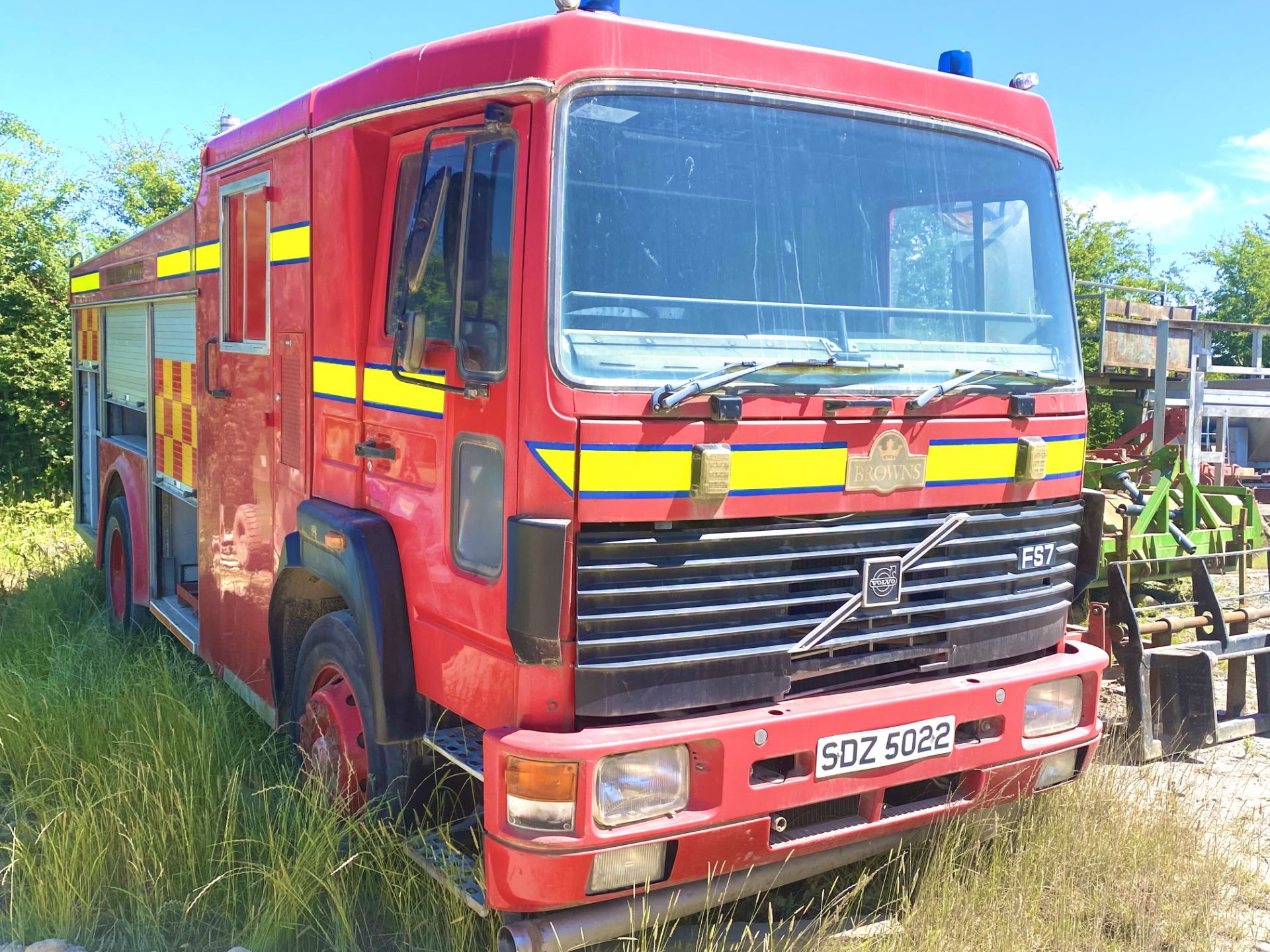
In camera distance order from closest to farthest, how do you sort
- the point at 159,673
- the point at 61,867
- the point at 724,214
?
the point at 724,214
the point at 61,867
the point at 159,673

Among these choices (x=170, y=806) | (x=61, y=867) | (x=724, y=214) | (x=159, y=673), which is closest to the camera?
(x=724, y=214)

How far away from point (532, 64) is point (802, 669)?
5.77ft

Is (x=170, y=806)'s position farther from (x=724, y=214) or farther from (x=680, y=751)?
(x=724, y=214)

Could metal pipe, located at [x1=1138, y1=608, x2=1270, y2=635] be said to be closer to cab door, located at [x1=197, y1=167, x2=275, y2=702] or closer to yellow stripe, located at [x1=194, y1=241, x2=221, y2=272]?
cab door, located at [x1=197, y1=167, x2=275, y2=702]

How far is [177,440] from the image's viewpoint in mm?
5602

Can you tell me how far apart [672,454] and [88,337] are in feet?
20.8

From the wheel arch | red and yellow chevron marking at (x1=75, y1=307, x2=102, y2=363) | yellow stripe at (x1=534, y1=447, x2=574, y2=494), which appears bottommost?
the wheel arch

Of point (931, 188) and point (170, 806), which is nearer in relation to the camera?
point (931, 188)

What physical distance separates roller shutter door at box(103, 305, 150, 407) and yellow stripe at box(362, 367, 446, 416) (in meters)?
3.10

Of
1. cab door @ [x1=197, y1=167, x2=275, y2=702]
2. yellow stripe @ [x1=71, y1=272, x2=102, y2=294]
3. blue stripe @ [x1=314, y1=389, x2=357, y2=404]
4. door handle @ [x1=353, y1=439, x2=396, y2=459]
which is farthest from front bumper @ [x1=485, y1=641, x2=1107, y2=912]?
yellow stripe @ [x1=71, y1=272, x2=102, y2=294]

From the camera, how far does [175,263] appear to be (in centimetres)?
548

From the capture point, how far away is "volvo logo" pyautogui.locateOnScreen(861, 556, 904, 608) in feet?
10.5

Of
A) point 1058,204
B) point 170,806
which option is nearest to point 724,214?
point 1058,204

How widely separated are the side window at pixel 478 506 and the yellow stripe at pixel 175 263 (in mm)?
2735
